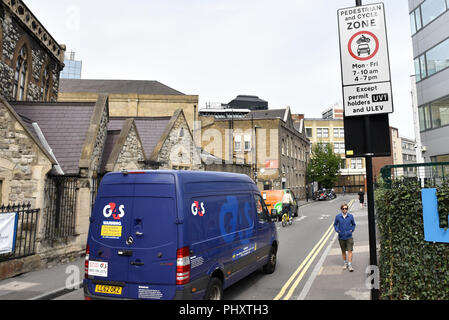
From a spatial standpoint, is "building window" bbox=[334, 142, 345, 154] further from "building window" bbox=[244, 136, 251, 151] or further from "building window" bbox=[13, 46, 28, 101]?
"building window" bbox=[13, 46, 28, 101]

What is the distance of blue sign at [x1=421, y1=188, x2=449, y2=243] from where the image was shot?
192 inches

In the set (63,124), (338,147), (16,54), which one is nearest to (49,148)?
(63,124)

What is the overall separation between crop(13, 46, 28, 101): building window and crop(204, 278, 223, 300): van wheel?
14102 millimetres

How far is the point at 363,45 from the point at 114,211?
16.6ft

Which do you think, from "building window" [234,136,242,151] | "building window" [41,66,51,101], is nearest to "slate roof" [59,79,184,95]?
"building window" [234,136,242,151]

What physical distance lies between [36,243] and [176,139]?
9.03 m

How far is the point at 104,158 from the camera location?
12086 millimetres

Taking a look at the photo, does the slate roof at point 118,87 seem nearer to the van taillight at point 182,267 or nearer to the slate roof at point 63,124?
the slate roof at point 63,124

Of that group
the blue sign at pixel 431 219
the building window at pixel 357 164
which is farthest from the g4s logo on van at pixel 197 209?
the building window at pixel 357 164

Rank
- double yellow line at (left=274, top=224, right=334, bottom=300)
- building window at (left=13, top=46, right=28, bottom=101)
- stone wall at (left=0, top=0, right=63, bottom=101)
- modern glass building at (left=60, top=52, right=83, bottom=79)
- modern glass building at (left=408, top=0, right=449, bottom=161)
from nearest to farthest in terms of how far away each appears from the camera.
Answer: double yellow line at (left=274, top=224, right=334, bottom=300) → stone wall at (left=0, top=0, right=63, bottom=101) → building window at (left=13, top=46, right=28, bottom=101) → modern glass building at (left=408, top=0, right=449, bottom=161) → modern glass building at (left=60, top=52, right=83, bottom=79)

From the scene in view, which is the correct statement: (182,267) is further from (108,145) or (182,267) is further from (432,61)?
(432,61)
